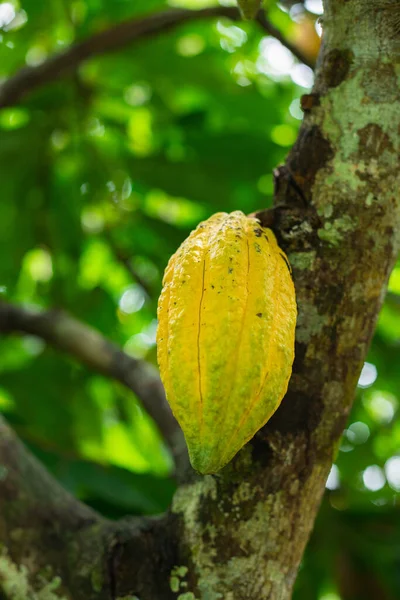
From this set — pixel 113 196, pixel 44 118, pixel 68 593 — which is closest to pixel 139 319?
pixel 113 196

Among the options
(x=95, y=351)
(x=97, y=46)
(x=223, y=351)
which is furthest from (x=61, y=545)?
(x=97, y=46)

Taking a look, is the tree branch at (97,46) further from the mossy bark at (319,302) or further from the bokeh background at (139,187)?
the mossy bark at (319,302)

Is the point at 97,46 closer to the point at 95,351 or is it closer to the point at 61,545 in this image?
the point at 95,351

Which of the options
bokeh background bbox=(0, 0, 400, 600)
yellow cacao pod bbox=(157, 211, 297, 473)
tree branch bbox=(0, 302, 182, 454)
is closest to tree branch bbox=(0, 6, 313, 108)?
bokeh background bbox=(0, 0, 400, 600)

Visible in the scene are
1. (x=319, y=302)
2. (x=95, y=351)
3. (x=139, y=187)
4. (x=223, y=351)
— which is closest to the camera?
(x=223, y=351)

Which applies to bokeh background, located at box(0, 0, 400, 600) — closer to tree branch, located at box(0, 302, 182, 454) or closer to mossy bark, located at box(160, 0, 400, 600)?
tree branch, located at box(0, 302, 182, 454)

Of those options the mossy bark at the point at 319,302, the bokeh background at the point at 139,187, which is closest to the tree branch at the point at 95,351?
the bokeh background at the point at 139,187
